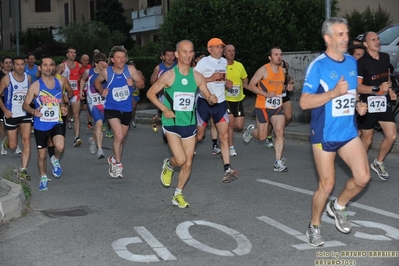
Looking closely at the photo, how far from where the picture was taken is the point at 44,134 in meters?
10.1

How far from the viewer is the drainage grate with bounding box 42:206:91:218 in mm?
8352

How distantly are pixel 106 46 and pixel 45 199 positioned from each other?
31923mm

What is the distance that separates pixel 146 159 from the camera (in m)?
13.0

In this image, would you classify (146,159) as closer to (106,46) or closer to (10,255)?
(10,255)

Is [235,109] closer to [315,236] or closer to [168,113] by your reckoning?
[168,113]

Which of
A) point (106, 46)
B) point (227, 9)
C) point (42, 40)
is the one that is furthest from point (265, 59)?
point (42, 40)

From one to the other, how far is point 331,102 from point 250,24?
16538 mm

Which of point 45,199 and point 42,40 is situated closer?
point 45,199

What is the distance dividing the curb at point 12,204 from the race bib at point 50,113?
1554mm

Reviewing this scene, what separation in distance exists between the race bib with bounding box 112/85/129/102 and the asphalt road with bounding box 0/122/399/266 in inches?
45.6

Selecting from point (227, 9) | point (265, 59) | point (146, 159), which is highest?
point (227, 9)

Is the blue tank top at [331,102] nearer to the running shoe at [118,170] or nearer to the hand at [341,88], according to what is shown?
the hand at [341,88]

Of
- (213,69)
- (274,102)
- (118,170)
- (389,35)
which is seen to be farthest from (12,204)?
(389,35)

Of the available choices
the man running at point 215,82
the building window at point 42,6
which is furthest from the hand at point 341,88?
the building window at point 42,6
